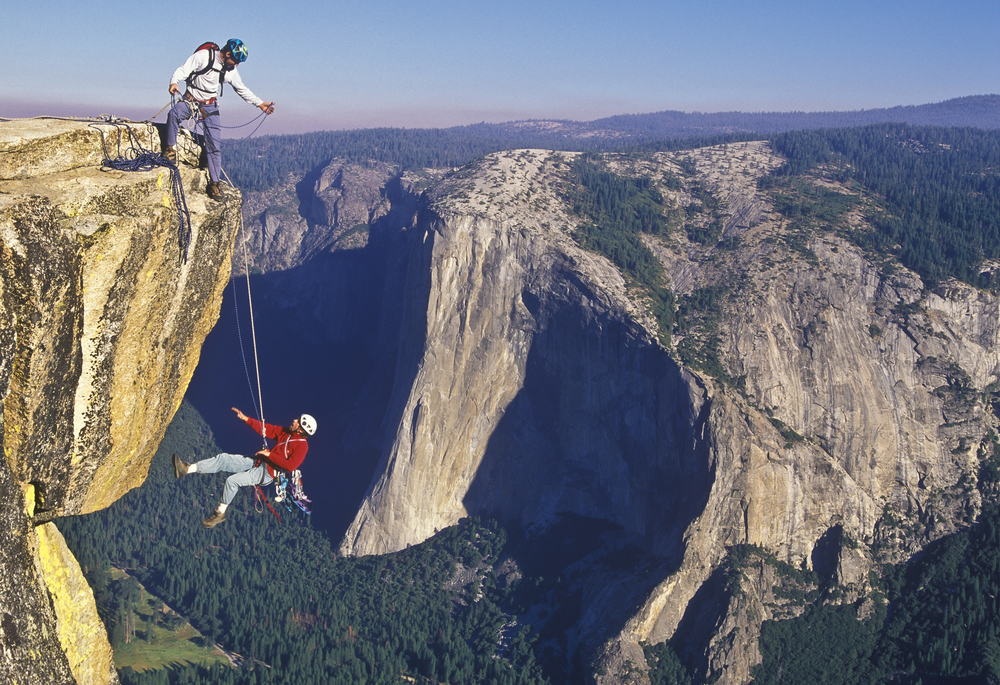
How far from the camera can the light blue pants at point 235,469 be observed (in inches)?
661

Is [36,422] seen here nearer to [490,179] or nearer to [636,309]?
[636,309]

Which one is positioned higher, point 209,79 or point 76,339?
point 209,79

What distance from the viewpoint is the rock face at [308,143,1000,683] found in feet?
206

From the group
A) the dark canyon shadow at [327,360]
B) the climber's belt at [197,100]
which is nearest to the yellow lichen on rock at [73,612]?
the climber's belt at [197,100]

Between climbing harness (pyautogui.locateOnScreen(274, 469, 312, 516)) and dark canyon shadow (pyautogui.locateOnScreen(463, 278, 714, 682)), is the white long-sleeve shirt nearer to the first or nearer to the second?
climbing harness (pyautogui.locateOnScreen(274, 469, 312, 516))

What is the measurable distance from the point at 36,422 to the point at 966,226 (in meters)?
91.7

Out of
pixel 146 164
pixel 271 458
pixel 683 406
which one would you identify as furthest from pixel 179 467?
pixel 683 406

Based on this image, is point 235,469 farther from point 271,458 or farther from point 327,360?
point 327,360

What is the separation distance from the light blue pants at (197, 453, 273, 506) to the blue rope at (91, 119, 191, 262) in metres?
Result: 5.19

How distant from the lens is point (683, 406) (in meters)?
→ 66.2

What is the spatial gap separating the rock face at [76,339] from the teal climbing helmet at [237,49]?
10.3 ft

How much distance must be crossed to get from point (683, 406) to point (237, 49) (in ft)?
180

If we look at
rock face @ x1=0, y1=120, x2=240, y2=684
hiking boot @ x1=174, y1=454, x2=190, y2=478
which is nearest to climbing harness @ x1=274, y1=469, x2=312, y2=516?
hiking boot @ x1=174, y1=454, x2=190, y2=478

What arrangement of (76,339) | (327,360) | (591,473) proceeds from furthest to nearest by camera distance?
(327,360) → (591,473) → (76,339)
